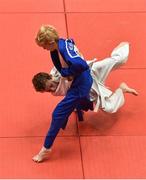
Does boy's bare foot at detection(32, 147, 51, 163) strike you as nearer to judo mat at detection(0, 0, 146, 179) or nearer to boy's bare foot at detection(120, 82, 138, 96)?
judo mat at detection(0, 0, 146, 179)

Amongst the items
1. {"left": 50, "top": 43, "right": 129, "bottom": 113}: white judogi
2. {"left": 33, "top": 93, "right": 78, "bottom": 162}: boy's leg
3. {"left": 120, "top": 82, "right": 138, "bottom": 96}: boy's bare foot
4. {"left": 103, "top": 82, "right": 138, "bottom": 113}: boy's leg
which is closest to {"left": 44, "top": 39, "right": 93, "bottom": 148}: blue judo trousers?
{"left": 33, "top": 93, "right": 78, "bottom": 162}: boy's leg

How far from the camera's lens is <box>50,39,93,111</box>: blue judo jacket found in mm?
3818

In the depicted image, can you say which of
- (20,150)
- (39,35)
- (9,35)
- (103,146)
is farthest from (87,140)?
(9,35)

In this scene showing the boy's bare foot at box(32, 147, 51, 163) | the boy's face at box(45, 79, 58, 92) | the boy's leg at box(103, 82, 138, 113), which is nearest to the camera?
the boy's face at box(45, 79, 58, 92)

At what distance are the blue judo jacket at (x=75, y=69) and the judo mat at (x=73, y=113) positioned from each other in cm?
49

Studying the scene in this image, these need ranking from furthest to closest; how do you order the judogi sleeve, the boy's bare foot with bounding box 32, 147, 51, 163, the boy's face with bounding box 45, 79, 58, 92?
the boy's bare foot with bounding box 32, 147, 51, 163, the boy's face with bounding box 45, 79, 58, 92, the judogi sleeve

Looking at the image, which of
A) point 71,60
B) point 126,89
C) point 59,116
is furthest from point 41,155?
point 126,89

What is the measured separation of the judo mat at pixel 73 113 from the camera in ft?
13.7

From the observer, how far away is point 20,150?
428cm

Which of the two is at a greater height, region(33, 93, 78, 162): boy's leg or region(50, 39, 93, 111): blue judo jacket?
region(50, 39, 93, 111): blue judo jacket

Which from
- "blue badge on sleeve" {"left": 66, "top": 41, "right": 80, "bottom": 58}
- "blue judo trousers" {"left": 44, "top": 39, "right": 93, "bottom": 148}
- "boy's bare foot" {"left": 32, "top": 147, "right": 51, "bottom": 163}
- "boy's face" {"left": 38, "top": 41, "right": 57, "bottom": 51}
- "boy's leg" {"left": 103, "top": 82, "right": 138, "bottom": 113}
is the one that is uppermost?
"boy's face" {"left": 38, "top": 41, "right": 57, "bottom": 51}

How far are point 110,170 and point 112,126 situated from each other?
1.81ft

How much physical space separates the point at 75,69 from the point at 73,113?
2.98ft

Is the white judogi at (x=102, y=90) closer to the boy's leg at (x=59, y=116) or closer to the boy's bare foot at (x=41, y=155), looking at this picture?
the boy's leg at (x=59, y=116)
